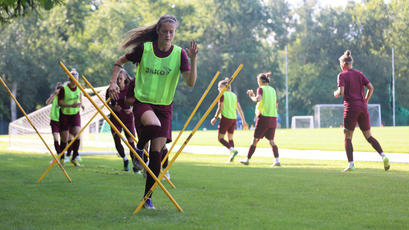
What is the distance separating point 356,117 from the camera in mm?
10477

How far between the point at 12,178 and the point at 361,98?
20.7ft

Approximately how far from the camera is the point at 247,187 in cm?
799

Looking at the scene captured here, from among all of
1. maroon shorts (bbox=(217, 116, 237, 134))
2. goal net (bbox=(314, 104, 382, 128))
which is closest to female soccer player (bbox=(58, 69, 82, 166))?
maroon shorts (bbox=(217, 116, 237, 134))

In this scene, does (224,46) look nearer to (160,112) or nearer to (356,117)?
(356,117)

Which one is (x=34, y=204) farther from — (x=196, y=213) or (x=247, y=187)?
(x=247, y=187)

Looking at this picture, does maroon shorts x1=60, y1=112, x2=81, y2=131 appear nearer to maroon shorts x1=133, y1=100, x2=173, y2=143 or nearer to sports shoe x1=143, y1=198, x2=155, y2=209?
maroon shorts x1=133, y1=100, x2=173, y2=143

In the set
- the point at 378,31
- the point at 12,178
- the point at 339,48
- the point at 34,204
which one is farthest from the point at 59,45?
the point at 34,204

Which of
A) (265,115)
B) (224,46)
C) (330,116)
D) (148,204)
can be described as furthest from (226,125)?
(224,46)

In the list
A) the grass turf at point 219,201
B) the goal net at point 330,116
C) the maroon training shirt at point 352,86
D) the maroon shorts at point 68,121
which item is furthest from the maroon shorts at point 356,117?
the goal net at point 330,116

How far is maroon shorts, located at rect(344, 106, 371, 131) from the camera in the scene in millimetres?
10438

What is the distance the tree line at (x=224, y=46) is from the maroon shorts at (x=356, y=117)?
4554 centimetres

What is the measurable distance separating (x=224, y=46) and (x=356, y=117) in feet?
190

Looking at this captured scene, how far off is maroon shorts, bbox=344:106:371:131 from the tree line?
45.5 meters

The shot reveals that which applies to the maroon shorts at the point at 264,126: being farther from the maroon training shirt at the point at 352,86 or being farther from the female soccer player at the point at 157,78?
the female soccer player at the point at 157,78
